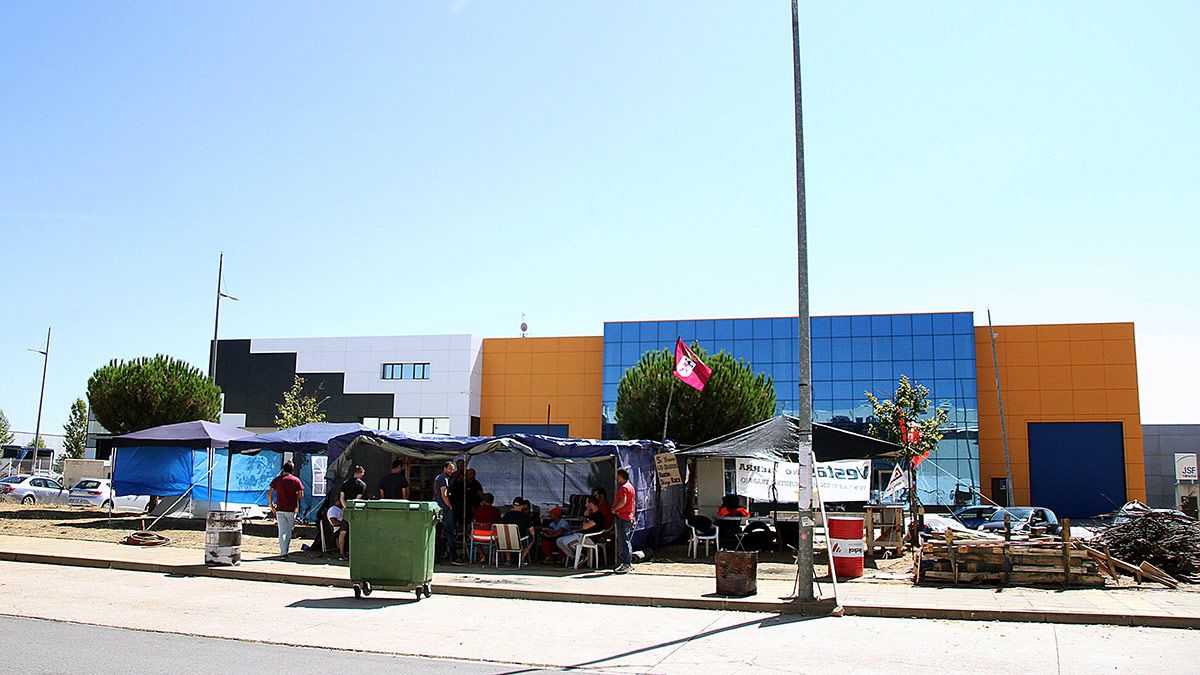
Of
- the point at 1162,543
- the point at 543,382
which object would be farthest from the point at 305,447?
the point at 543,382

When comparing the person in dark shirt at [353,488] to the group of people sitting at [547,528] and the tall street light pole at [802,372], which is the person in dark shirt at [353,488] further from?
the tall street light pole at [802,372]

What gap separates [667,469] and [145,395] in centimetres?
2306

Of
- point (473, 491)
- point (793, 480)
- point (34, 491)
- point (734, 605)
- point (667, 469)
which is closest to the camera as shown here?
point (734, 605)

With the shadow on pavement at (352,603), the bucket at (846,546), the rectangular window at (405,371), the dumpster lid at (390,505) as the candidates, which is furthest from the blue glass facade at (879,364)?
the shadow on pavement at (352,603)

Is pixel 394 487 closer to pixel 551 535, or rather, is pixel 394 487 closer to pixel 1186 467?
pixel 551 535

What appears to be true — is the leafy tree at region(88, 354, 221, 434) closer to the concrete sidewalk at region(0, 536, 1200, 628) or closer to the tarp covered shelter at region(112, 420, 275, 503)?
the tarp covered shelter at region(112, 420, 275, 503)

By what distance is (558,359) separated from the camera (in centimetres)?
5903

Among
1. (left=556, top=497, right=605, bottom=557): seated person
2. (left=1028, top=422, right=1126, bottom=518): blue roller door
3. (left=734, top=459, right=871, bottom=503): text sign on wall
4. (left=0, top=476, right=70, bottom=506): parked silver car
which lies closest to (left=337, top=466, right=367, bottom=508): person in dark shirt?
(left=556, top=497, right=605, bottom=557): seated person

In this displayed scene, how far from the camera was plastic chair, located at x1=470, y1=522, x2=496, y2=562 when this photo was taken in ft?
57.5

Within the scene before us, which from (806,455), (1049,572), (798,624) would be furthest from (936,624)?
(1049,572)

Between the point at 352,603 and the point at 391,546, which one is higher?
the point at 391,546

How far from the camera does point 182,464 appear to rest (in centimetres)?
2900

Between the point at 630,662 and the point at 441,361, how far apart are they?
163 feet

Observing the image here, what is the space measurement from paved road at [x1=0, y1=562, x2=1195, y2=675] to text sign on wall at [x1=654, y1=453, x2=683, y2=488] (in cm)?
545
